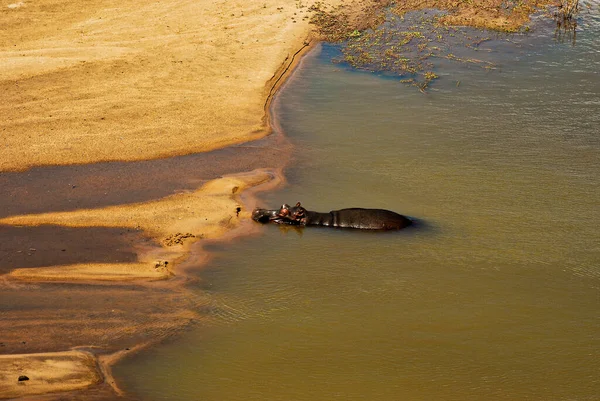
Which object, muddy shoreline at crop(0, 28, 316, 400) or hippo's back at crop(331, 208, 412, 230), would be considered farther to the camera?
hippo's back at crop(331, 208, 412, 230)

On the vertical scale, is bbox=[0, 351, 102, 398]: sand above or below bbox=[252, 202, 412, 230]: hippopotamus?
below

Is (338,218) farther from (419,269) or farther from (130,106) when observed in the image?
(130,106)

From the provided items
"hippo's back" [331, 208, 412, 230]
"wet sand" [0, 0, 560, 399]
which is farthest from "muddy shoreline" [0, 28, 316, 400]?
"hippo's back" [331, 208, 412, 230]

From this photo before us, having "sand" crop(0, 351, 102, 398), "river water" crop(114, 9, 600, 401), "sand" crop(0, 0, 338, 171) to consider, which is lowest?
"sand" crop(0, 351, 102, 398)

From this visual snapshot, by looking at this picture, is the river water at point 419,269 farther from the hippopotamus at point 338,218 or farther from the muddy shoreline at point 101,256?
the muddy shoreline at point 101,256

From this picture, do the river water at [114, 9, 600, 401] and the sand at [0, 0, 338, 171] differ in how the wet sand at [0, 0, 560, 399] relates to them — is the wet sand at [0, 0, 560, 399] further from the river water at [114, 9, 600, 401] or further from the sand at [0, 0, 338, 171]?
the river water at [114, 9, 600, 401]

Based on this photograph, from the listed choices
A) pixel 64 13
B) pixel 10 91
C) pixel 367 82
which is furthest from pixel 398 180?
pixel 64 13
